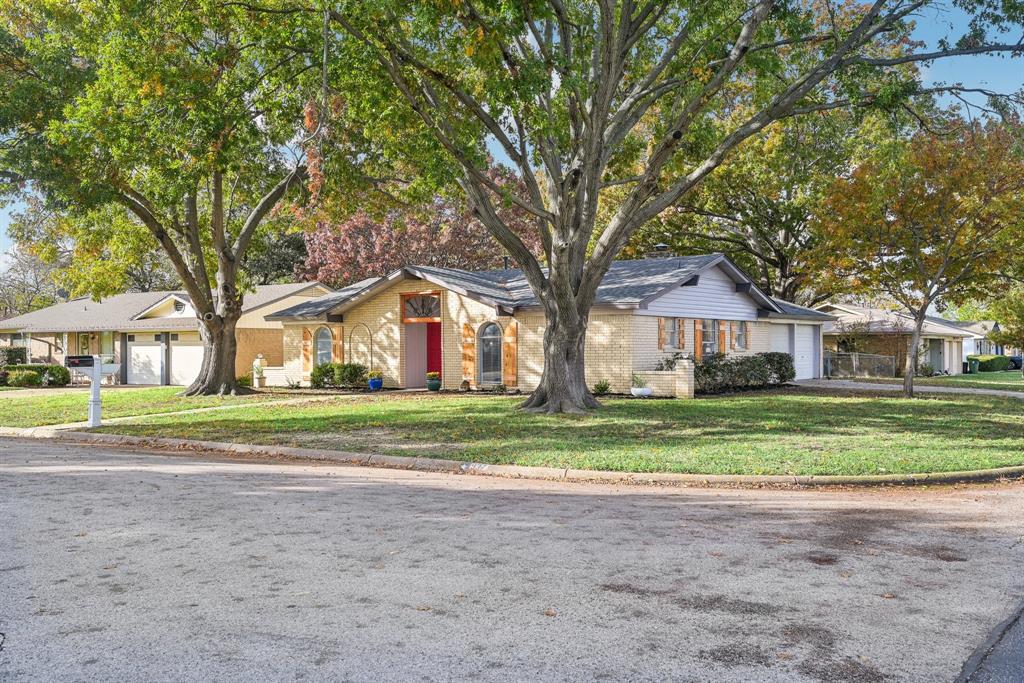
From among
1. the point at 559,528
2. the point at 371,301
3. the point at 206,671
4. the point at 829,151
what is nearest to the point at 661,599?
the point at 559,528

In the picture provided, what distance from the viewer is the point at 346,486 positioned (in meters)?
9.74

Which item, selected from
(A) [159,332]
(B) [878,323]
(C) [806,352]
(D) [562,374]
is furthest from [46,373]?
(B) [878,323]

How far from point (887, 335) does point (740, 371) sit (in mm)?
20744

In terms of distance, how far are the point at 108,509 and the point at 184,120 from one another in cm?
1264

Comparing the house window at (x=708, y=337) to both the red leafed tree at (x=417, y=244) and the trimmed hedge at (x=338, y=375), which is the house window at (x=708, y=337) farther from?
the red leafed tree at (x=417, y=244)

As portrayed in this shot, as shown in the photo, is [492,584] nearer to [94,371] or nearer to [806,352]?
[94,371]

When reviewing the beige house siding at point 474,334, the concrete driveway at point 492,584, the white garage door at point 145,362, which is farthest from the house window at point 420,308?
the concrete driveway at point 492,584

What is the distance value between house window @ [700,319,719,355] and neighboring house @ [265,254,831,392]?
5 cm

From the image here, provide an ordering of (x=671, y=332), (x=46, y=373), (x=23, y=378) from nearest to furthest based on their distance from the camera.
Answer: (x=671, y=332) → (x=23, y=378) → (x=46, y=373)

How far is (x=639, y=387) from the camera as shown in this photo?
81.4 ft

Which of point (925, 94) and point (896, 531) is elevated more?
point (925, 94)

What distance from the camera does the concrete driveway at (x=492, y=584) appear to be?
4.28 m

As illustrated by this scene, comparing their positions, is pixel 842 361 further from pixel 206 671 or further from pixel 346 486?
pixel 206 671

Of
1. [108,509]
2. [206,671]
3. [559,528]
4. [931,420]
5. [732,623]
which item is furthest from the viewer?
[931,420]
